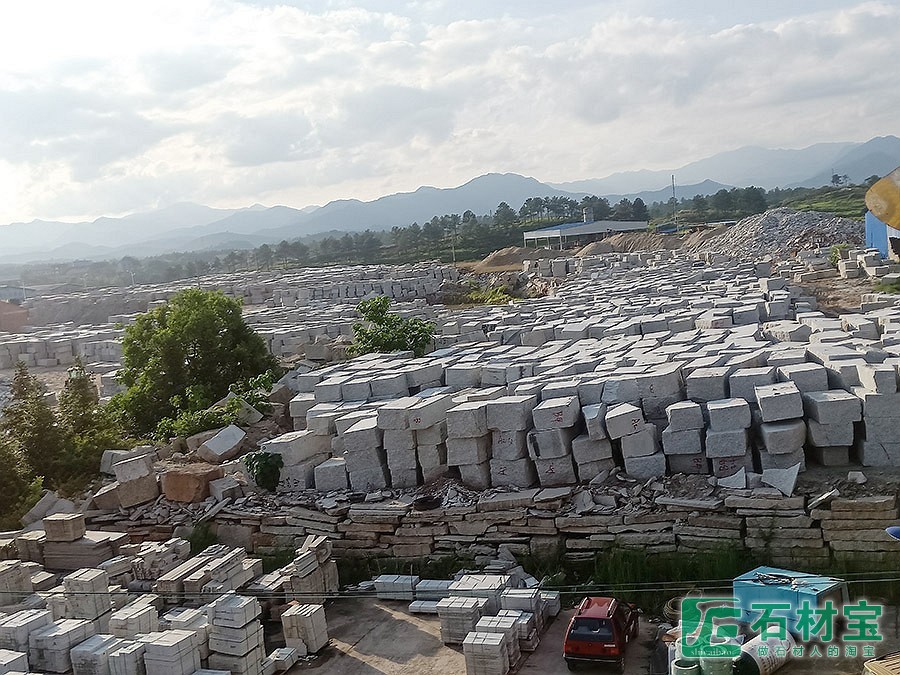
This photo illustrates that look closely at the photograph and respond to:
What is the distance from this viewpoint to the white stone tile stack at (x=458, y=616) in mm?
7109

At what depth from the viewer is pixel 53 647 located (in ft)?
22.0

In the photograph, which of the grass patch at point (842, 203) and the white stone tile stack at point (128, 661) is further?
the grass patch at point (842, 203)

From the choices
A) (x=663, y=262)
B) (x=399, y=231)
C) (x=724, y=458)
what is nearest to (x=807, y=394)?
(x=724, y=458)

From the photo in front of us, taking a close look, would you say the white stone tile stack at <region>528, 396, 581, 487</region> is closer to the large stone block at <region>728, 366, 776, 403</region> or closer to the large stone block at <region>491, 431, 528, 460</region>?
the large stone block at <region>491, 431, 528, 460</region>

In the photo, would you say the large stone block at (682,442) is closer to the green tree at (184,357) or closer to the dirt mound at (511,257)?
the green tree at (184,357)

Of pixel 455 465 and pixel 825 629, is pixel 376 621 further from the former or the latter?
pixel 825 629

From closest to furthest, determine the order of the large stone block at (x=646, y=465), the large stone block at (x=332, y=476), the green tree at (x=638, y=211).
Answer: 1. the large stone block at (x=646, y=465)
2. the large stone block at (x=332, y=476)
3. the green tree at (x=638, y=211)

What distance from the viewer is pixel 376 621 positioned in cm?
788

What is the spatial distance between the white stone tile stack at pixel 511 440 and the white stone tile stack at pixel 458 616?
6.32ft

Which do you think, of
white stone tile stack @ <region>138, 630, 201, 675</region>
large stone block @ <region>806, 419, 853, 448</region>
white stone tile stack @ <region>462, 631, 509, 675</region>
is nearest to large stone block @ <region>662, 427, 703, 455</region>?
large stone block @ <region>806, 419, 853, 448</region>

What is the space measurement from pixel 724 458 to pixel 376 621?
4161 millimetres

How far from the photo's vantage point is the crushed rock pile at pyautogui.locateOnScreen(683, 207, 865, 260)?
1480 inches

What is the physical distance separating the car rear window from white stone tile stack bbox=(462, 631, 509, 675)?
0.62 m

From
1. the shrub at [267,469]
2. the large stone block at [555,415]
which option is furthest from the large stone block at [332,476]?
the large stone block at [555,415]
